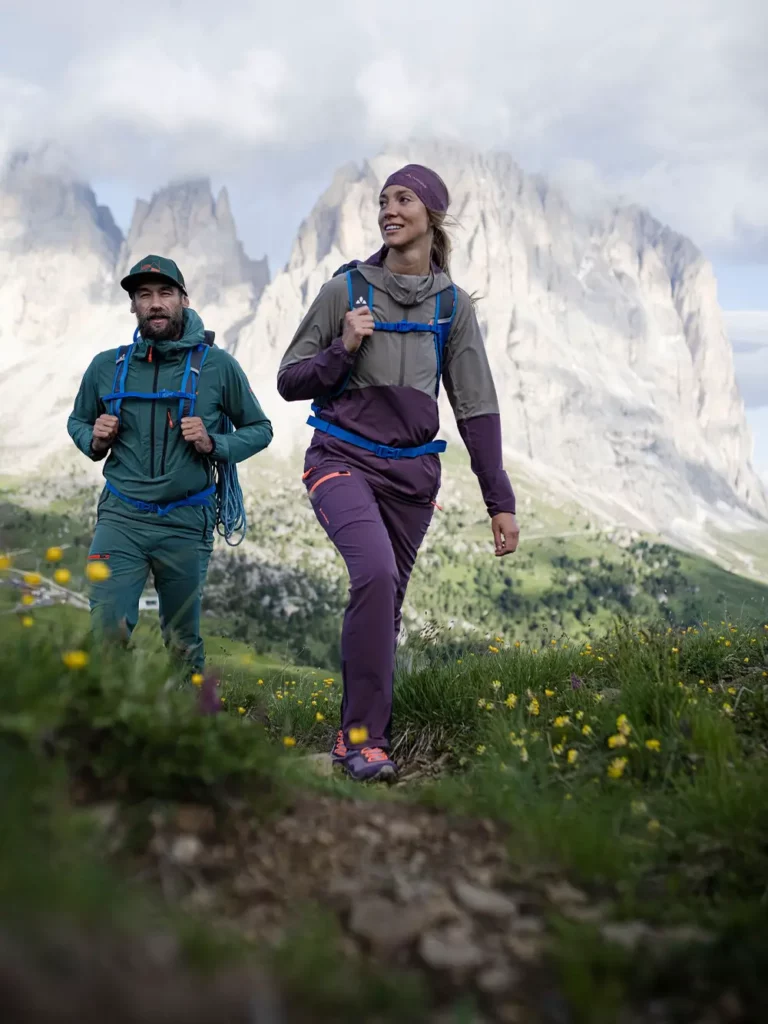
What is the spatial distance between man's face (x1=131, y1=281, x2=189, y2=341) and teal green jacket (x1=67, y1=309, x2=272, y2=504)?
0.10 m

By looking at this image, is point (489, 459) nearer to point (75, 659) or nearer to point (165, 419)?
point (165, 419)

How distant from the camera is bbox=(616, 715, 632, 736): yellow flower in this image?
470 cm

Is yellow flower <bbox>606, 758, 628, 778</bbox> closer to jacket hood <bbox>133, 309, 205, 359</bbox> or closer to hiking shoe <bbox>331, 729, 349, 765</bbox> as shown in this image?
hiking shoe <bbox>331, 729, 349, 765</bbox>

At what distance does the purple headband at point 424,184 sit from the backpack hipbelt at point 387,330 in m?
0.69

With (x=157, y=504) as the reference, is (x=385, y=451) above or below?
above

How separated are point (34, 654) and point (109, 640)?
58cm

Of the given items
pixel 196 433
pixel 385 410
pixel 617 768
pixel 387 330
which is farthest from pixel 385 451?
pixel 617 768

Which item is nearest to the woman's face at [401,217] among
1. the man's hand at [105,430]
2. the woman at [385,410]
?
the woman at [385,410]

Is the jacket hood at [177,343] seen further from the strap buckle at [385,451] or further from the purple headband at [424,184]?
the strap buckle at [385,451]

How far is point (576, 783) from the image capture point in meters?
4.52

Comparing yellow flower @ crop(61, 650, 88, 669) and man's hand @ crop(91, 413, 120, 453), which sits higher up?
man's hand @ crop(91, 413, 120, 453)

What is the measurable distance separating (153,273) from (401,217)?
2394 millimetres

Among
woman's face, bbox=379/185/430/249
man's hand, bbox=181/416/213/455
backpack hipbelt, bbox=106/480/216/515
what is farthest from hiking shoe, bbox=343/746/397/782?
woman's face, bbox=379/185/430/249

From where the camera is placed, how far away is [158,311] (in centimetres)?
794
